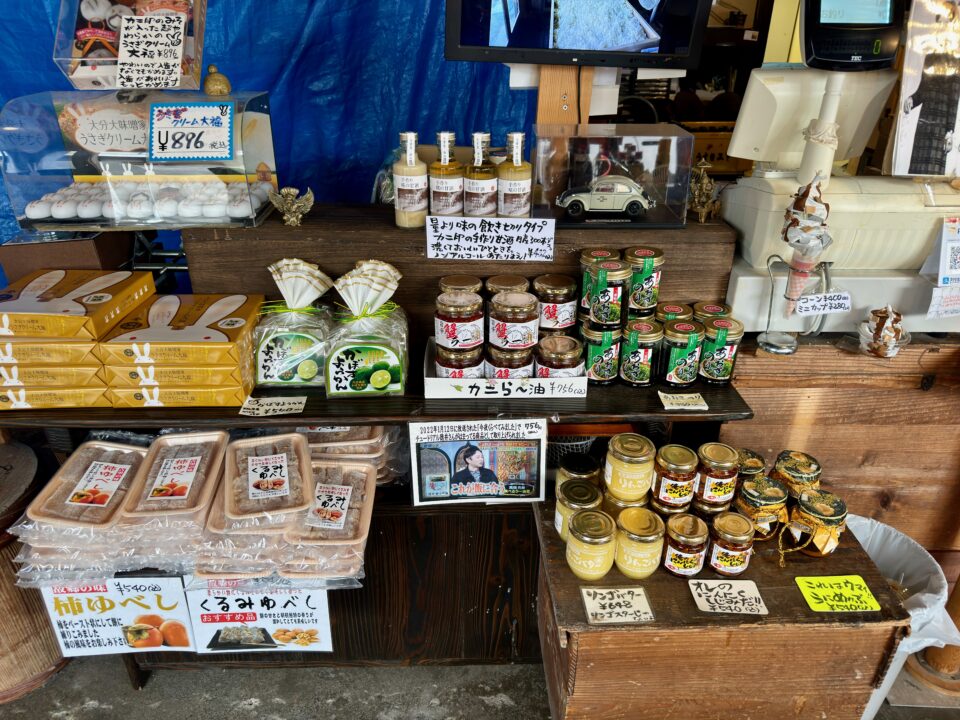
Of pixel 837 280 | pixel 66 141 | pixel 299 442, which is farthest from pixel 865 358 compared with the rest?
pixel 66 141

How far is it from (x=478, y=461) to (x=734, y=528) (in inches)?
25.6

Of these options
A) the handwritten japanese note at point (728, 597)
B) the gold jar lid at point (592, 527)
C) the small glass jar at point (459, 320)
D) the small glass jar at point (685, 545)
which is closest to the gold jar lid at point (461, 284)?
the small glass jar at point (459, 320)

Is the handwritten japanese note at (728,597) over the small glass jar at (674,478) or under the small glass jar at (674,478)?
under

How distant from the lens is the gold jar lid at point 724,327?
1659mm

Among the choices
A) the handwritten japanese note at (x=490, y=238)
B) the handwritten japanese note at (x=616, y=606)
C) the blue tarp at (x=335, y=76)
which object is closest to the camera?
the handwritten japanese note at (x=616, y=606)

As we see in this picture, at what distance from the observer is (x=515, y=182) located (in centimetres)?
164

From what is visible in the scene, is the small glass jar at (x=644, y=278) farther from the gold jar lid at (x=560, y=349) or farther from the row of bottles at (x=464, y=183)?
the row of bottles at (x=464, y=183)

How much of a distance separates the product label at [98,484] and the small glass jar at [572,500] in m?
1.12

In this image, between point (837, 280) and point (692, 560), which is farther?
point (837, 280)

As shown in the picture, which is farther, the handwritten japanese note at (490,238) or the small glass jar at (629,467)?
the handwritten japanese note at (490,238)

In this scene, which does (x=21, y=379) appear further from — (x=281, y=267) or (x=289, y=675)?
(x=289, y=675)

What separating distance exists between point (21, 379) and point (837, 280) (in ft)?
6.83

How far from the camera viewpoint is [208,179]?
1775mm

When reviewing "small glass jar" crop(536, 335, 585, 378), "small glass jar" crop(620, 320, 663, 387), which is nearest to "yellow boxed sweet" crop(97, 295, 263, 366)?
"small glass jar" crop(536, 335, 585, 378)
